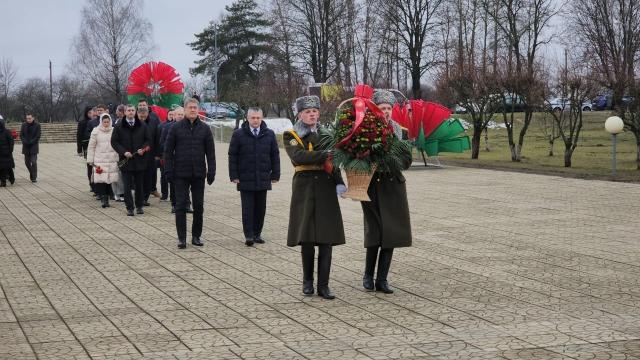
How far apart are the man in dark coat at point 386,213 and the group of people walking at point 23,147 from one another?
15522mm

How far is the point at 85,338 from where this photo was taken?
6984 mm

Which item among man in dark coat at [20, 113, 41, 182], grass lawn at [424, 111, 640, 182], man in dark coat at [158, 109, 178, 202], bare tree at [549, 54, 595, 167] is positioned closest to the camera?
man in dark coat at [158, 109, 178, 202]

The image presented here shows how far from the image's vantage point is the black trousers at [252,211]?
1186cm

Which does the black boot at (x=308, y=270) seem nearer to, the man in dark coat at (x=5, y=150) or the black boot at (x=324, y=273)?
the black boot at (x=324, y=273)

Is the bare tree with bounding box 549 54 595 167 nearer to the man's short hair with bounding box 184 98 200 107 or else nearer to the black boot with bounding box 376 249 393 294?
the man's short hair with bounding box 184 98 200 107

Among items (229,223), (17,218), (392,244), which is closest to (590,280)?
(392,244)

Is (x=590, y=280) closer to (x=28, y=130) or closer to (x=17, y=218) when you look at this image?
(x=17, y=218)

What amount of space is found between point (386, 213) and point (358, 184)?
0.43 m

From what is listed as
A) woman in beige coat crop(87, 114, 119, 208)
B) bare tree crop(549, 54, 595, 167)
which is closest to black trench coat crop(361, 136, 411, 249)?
woman in beige coat crop(87, 114, 119, 208)

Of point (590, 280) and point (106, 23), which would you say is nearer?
point (590, 280)

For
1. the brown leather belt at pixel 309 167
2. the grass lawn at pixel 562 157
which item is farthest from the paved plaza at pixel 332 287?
the grass lawn at pixel 562 157

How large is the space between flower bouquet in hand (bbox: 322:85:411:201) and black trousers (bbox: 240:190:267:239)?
372 cm

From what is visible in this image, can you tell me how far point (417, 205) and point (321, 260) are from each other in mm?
8137

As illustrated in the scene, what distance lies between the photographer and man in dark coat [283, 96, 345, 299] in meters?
8.48
